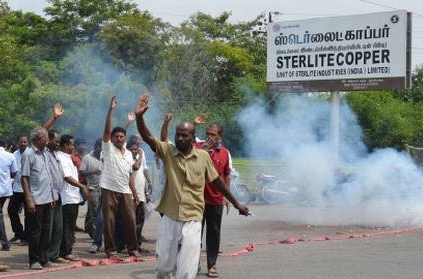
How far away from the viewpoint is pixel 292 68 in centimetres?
2319

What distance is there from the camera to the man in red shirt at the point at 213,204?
31.6 ft

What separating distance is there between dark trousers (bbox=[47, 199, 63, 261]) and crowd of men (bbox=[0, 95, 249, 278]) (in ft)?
0.04

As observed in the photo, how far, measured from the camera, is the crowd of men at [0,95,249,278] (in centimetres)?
730

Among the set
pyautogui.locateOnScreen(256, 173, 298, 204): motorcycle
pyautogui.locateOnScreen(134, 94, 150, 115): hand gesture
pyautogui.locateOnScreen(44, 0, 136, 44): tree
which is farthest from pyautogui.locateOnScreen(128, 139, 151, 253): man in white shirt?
pyautogui.locateOnScreen(44, 0, 136, 44): tree

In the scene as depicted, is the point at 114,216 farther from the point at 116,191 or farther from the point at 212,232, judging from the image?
the point at 212,232

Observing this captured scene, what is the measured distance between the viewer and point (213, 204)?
32.1 ft

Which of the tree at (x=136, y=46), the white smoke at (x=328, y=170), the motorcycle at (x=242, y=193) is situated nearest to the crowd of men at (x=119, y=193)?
the white smoke at (x=328, y=170)

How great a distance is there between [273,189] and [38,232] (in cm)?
1291

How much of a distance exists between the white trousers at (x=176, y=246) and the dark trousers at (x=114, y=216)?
354 cm

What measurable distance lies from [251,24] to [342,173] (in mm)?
34371

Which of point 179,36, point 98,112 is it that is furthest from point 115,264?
point 179,36

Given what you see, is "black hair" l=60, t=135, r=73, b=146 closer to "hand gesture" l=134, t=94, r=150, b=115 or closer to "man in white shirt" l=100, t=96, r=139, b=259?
"man in white shirt" l=100, t=96, r=139, b=259

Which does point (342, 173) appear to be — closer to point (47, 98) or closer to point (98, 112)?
point (98, 112)

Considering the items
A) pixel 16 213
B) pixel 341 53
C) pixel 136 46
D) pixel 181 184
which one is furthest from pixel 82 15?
pixel 181 184
